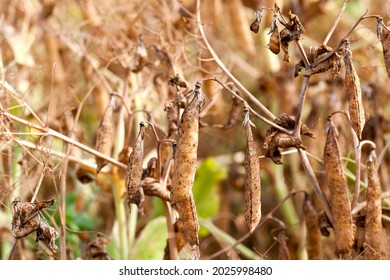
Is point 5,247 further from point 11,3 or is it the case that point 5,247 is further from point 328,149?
point 328,149

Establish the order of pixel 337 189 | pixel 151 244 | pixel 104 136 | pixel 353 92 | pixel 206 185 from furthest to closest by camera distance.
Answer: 1. pixel 206 185
2. pixel 151 244
3. pixel 104 136
4. pixel 337 189
5. pixel 353 92

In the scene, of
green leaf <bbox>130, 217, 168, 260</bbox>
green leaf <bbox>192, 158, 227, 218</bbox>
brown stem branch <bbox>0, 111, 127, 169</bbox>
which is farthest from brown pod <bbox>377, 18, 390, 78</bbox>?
green leaf <bbox>192, 158, 227, 218</bbox>

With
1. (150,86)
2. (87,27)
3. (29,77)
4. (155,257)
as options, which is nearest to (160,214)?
(155,257)

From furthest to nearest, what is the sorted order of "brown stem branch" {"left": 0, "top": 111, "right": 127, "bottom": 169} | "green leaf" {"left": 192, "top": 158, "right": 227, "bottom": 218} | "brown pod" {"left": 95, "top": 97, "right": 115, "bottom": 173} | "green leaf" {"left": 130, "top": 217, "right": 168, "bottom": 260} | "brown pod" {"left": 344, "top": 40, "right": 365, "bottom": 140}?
"green leaf" {"left": 192, "top": 158, "right": 227, "bottom": 218}
"green leaf" {"left": 130, "top": 217, "right": 168, "bottom": 260}
"brown pod" {"left": 95, "top": 97, "right": 115, "bottom": 173}
"brown stem branch" {"left": 0, "top": 111, "right": 127, "bottom": 169}
"brown pod" {"left": 344, "top": 40, "right": 365, "bottom": 140}

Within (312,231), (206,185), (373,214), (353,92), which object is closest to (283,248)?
(312,231)

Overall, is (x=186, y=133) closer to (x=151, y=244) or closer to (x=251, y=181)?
(x=251, y=181)

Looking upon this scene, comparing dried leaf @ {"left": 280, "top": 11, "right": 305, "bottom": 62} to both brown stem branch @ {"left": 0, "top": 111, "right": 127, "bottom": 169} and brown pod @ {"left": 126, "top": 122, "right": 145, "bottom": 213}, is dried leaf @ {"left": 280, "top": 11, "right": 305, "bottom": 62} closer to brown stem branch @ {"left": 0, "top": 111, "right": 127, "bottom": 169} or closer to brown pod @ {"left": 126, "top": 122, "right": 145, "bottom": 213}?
brown pod @ {"left": 126, "top": 122, "right": 145, "bottom": 213}
